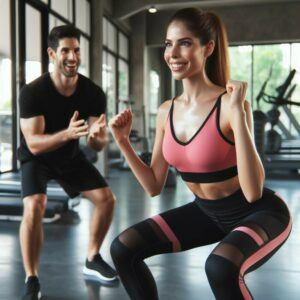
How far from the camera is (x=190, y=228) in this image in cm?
137

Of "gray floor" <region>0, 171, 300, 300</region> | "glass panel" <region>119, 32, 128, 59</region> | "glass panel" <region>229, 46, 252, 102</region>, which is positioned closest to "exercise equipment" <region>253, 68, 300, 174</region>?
"gray floor" <region>0, 171, 300, 300</region>

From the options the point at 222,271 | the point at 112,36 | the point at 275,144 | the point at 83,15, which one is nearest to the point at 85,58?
the point at 83,15

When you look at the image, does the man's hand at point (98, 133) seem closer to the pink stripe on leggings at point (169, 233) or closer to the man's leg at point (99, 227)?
the man's leg at point (99, 227)

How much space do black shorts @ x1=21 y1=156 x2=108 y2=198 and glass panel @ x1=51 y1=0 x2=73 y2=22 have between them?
5071mm

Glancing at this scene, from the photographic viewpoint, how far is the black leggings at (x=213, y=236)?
115 cm

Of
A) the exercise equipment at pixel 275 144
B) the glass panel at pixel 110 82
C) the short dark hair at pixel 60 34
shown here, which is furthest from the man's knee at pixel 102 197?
the glass panel at pixel 110 82

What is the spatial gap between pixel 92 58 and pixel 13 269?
5404 mm

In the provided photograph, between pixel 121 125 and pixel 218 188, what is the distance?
38 centimetres

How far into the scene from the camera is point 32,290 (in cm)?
193

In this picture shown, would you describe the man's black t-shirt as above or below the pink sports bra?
above

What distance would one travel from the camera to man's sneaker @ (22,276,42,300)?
191 centimetres

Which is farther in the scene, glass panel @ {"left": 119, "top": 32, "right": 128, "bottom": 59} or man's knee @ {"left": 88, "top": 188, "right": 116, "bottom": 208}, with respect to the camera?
glass panel @ {"left": 119, "top": 32, "right": 128, "bottom": 59}

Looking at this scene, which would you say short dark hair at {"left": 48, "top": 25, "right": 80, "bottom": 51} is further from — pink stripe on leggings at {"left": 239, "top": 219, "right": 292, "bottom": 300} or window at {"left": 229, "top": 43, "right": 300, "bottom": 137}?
window at {"left": 229, "top": 43, "right": 300, "bottom": 137}

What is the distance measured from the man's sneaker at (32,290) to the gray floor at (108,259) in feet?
0.26
